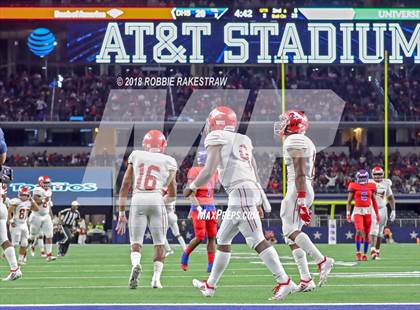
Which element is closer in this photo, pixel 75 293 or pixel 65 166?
pixel 75 293

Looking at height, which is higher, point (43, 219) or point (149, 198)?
point (149, 198)

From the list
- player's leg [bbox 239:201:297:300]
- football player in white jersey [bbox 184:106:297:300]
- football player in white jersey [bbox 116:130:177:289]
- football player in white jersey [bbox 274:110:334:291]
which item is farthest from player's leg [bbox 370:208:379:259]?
player's leg [bbox 239:201:297:300]

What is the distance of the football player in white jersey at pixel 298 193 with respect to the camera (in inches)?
468

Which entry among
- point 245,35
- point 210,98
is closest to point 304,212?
point 245,35

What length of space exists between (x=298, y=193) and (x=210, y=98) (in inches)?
1197

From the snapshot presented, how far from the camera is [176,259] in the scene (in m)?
20.5

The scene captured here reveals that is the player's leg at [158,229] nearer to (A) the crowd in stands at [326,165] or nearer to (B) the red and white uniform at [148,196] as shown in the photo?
(B) the red and white uniform at [148,196]

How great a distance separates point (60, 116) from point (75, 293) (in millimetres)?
30734

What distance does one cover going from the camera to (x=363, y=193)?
2053cm

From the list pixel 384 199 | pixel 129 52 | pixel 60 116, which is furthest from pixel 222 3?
pixel 384 199

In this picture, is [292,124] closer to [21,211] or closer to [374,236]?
[374,236]

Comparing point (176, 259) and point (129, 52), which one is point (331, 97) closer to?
point (129, 52)

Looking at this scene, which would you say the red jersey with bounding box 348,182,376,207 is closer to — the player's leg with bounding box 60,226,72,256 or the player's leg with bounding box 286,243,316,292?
the player's leg with bounding box 60,226,72,256

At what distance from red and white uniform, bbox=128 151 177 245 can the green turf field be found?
2.28 feet
